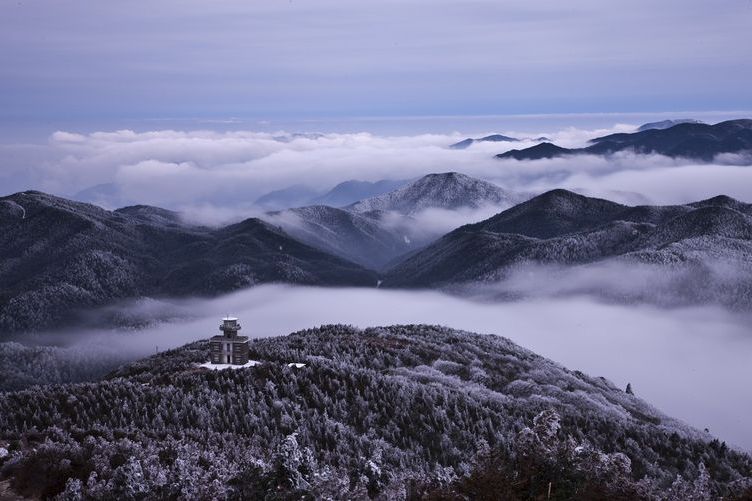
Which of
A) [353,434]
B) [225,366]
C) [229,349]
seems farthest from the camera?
[229,349]

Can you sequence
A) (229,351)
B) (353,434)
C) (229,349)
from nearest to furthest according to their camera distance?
(353,434), (229,349), (229,351)

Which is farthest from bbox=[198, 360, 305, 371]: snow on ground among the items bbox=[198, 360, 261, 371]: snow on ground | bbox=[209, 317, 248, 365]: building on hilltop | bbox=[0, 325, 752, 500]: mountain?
bbox=[0, 325, 752, 500]: mountain

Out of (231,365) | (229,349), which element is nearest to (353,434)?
(231,365)

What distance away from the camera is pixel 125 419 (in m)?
83.2

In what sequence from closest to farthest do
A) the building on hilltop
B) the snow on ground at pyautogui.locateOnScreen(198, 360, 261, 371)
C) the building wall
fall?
the snow on ground at pyautogui.locateOnScreen(198, 360, 261, 371), the building on hilltop, the building wall

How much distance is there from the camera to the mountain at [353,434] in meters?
49.4

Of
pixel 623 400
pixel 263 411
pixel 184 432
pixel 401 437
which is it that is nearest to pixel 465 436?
pixel 401 437

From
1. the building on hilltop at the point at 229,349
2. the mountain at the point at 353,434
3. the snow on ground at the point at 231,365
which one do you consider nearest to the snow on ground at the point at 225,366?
the snow on ground at the point at 231,365

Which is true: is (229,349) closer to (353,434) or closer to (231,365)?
(231,365)

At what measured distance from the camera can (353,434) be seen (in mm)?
84438

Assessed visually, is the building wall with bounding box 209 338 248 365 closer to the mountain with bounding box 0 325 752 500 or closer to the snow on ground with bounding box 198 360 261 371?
the snow on ground with bounding box 198 360 261 371

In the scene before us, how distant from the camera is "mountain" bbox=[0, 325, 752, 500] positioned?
49375 mm

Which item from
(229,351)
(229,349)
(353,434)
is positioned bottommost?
(353,434)

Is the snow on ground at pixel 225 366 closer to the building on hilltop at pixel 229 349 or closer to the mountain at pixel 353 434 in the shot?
the building on hilltop at pixel 229 349
